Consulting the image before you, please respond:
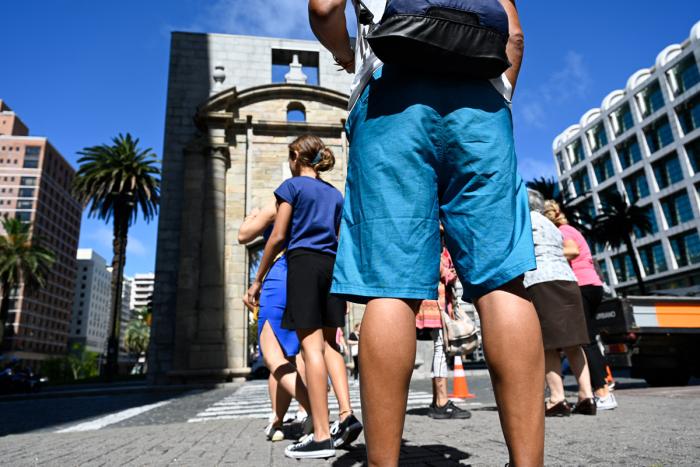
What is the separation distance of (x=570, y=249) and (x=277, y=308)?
10.2 feet

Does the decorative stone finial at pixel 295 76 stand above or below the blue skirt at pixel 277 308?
above

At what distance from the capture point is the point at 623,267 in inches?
2180

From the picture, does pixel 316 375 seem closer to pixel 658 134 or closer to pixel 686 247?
pixel 686 247

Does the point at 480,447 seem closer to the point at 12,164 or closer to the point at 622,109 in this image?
the point at 622,109

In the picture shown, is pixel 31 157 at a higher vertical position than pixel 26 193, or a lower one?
higher

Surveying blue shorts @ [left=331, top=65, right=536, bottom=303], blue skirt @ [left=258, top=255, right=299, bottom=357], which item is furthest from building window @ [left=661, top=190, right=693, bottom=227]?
blue shorts @ [left=331, top=65, right=536, bottom=303]

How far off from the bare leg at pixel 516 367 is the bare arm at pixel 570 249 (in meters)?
3.80

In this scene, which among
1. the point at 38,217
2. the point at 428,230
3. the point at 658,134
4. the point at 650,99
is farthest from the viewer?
the point at 38,217

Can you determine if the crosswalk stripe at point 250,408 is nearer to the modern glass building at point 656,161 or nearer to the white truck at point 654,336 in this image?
the white truck at point 654,336

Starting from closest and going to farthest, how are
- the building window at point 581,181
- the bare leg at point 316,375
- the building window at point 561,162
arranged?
the bare leg at point 316,375 → the building window at point 581,181 → the building window at point 561,162

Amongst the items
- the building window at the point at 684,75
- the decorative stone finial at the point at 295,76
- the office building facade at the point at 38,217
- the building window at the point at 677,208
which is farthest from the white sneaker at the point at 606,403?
the office building facade at the point at 38,217

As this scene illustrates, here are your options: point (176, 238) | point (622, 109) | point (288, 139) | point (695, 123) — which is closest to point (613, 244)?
A: point (695, 123)

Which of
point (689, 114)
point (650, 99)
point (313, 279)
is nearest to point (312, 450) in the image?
point (313, 279)

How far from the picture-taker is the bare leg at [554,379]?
4.04 meters
